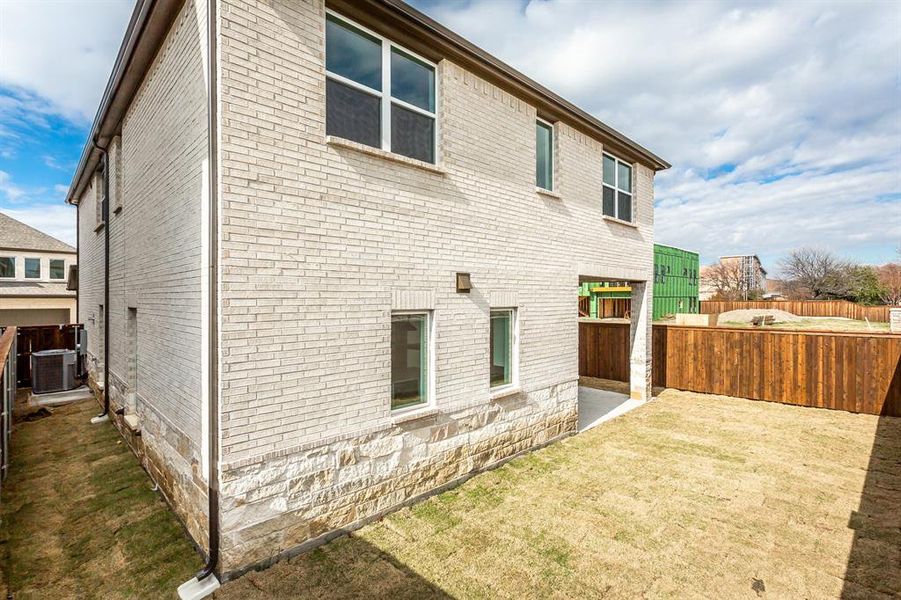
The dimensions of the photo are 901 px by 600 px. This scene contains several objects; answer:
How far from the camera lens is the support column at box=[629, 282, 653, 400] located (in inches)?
426

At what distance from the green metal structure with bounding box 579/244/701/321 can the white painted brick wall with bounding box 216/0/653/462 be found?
23.9 m

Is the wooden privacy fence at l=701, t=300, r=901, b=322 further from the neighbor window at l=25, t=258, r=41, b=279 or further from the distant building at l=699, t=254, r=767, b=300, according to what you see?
the neighbor window at l=25, t=258, r=41, b=279

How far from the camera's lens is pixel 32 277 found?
76.0ft

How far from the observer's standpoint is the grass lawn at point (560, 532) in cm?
387

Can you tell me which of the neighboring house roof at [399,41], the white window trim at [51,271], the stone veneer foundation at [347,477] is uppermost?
the neighboring house roof at [399,41]

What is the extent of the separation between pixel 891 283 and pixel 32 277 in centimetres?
8329

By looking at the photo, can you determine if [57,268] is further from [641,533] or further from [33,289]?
[641,533]

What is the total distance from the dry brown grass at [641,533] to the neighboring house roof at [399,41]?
6.12 meters

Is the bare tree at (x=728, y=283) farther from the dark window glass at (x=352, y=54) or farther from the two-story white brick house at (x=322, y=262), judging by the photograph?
the dark window glass at (x=352, y=54)

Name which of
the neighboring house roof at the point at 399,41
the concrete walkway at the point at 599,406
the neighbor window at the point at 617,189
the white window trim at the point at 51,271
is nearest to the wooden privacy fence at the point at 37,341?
the neighboring house roof at the point at 399,41

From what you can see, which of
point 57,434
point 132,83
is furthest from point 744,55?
→ point 57,434

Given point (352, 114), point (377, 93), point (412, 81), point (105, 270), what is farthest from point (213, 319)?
point (105, 270)

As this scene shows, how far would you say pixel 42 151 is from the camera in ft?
64.7

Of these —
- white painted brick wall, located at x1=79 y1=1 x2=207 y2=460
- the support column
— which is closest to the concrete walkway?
the support column
